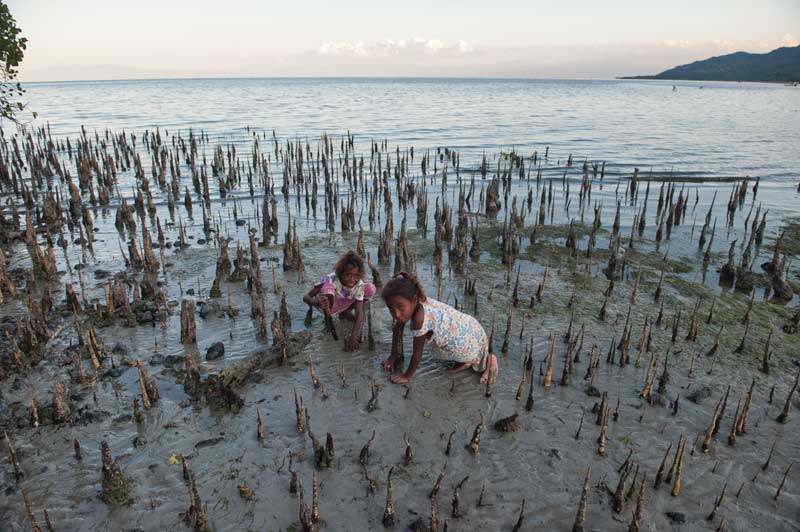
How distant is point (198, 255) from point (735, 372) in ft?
29.3

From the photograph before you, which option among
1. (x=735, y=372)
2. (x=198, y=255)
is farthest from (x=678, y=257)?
(x=198, y=255)

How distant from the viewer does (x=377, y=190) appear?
13.8 metres

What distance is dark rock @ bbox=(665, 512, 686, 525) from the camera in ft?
12.4

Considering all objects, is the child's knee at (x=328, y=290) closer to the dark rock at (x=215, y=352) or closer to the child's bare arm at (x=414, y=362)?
the dark rock at (x=215, y=352)

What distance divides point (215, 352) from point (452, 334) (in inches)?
117

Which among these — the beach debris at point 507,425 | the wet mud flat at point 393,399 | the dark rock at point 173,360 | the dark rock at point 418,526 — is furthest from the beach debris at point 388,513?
the dark rock at point 173,360

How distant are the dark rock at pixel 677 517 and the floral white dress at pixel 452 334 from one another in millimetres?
2266

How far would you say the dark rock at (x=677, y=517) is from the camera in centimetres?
378

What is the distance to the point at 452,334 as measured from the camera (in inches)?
208

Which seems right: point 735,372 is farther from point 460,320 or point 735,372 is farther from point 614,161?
point 614,161

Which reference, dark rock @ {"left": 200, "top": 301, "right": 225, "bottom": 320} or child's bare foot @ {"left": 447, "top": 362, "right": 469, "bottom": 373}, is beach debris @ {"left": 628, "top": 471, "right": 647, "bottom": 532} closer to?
child's bare foot @ {"left": 447, "top": 362, "right": 469, "bottom": 373}

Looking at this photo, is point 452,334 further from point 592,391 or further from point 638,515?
point 638,515

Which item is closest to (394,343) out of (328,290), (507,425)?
(328,290)

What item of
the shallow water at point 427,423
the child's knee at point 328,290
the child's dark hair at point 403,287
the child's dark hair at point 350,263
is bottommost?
the shallow water at point 427,423
